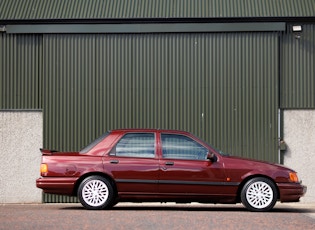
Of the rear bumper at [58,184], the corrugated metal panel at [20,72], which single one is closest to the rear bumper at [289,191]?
the rear bumper at [58,184]

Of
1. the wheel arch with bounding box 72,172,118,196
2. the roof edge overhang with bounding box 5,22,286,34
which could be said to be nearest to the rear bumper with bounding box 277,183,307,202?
the wheel arch with bounding box 72,172,118,196

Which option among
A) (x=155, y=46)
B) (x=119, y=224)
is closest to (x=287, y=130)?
(x=155, y=46)

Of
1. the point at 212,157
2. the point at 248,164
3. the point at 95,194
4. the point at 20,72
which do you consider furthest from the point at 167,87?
the point at 95,194

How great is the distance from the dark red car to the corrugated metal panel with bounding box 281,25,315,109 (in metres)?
4.90

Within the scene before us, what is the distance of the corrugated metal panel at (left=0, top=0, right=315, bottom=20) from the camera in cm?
2008

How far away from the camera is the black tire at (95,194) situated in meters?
14.8

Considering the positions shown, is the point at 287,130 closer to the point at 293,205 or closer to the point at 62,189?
the point at 293,205

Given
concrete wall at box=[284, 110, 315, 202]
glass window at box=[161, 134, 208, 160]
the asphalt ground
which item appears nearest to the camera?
the asphalt ground

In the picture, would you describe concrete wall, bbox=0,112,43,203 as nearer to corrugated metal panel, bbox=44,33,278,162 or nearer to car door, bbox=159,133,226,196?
corrugated metal panel, bbox=44,33,278,162

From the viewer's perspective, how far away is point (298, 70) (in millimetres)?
19812

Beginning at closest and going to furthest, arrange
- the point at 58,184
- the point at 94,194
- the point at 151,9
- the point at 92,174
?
1. the point at 94,194
2. the point at 58,184
3. the point at 92,174
4. the point at 151,9

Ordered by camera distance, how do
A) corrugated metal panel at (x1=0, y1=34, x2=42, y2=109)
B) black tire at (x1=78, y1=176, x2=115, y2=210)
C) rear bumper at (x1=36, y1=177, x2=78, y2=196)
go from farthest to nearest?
corrugated metal panel at (x1=0, y1=34, x2=42, y2=109)
rear bumper at (x1=36, y1=177, x2=78, y2=196)
black tire at (x1=78, y1=176, x2=115, y2=210)

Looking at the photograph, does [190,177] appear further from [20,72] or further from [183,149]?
[20,72]

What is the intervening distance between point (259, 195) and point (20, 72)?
7.69 meters
